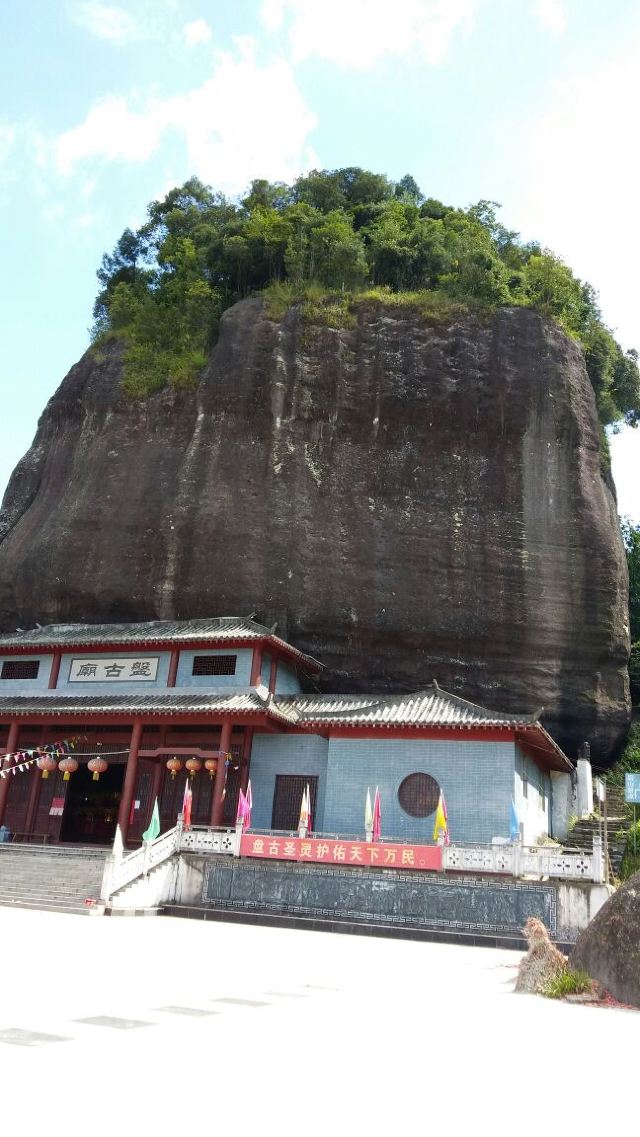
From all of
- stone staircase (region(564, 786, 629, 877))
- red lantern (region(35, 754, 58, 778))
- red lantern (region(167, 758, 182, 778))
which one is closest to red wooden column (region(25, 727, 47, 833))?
red lantern (region(35, 754, 58, 778))

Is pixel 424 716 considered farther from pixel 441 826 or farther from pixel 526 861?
pixel 526 861

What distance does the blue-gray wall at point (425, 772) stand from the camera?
18.3m

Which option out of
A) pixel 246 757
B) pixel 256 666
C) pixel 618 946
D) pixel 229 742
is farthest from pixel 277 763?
pixel 618 946

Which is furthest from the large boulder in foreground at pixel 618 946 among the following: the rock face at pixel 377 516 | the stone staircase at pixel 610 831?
the rock face at pixel 377 516

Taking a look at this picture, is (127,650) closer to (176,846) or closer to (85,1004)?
(176,846)

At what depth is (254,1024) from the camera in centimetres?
550

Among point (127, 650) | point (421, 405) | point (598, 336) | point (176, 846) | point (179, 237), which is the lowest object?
point (176, 846)

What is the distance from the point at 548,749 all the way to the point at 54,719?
41.0ft

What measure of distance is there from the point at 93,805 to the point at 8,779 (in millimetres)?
2745

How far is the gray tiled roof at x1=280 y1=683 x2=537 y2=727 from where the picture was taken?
1803 centimetres

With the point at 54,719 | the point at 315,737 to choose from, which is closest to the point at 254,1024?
the point at 315,737

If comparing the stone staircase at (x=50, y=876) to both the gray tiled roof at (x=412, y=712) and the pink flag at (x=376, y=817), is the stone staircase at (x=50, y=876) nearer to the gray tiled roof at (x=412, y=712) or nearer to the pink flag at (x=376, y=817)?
the pink flag at (x=376, y=817)

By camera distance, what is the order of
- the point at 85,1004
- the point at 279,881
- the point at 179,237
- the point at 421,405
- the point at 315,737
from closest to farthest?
1. the point at 85,1004
2. the point at 279,881
3. the point at 315,737
4. the point at 421,405
5. the point at 179,237

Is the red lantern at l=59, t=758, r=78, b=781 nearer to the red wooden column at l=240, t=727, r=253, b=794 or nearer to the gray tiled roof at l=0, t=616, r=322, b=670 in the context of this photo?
the gray tiled roof at l=0, t=616, r=322, b=670
